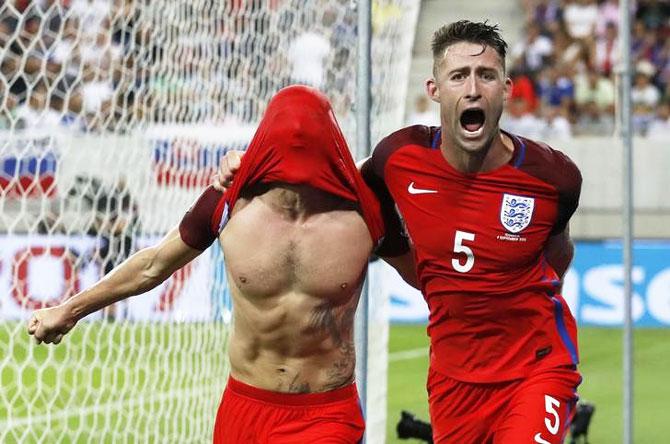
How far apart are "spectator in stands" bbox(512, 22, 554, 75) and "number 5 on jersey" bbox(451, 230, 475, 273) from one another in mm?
17475

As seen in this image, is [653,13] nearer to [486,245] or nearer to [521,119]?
[521,119]

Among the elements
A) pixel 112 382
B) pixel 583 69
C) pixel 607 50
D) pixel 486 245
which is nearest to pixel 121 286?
pixel 486 245

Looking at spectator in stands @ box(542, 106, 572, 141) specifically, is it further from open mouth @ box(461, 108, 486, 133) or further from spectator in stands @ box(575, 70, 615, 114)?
open mouth @ box(461, 108, 486, 133)

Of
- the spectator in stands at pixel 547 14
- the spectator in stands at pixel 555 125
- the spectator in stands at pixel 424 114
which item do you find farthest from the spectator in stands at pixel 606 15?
the spectator in stands at pixel 424 114

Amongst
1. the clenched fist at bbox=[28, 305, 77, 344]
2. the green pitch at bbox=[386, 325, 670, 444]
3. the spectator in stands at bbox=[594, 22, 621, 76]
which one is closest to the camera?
the clenched fist at bbox=[28, 305, 77, 344]

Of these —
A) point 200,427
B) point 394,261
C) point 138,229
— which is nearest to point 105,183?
point 138,229

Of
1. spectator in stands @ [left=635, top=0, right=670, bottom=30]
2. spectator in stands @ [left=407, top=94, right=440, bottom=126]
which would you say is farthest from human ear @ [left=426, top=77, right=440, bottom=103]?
spectator in stands @ [left=635, top=0, right=670, bottom=30]

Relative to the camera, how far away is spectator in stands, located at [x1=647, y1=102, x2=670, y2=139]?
19.5 m

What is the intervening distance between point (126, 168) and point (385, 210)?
281 centimetres

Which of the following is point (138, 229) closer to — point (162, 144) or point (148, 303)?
point (162, 144)

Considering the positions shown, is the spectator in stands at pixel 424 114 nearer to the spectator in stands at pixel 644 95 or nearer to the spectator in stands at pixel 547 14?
the spectator in stands at pixel 644 95

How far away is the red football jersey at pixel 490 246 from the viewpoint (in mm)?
5316

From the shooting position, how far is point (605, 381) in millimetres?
13336

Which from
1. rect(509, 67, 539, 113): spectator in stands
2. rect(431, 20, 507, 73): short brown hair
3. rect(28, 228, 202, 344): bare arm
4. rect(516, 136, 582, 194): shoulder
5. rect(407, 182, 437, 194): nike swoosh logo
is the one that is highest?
rect(509, 67, 539, 113): spectator in stands
